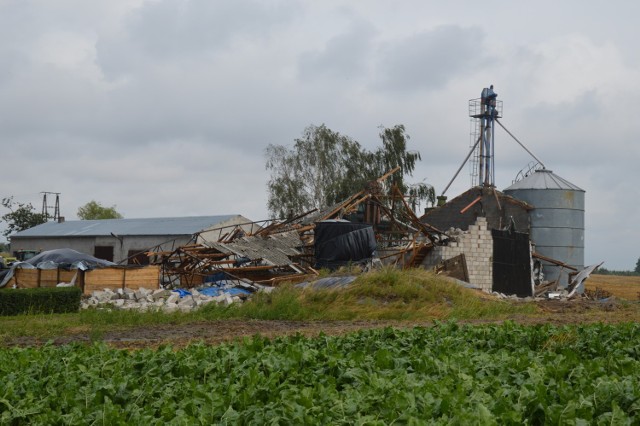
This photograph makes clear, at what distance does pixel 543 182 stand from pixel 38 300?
94.1 ft

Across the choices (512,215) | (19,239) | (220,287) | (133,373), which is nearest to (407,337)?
(133,373)

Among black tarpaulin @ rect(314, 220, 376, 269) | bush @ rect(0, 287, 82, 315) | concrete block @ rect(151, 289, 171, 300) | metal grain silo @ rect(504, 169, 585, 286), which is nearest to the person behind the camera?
bush @ rect(0, 287, 82, 315)

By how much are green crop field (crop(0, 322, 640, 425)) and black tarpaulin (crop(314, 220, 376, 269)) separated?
20.8 meters

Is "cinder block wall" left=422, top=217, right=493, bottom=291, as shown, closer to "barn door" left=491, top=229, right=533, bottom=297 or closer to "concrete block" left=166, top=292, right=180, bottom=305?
"barn door" left=491, top=229, right=533, bottom=297

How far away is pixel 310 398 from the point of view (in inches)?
245

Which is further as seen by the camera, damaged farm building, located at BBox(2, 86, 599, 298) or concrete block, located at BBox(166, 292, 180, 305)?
damaged farm building, located at BBox(2, 86, 599, 298)

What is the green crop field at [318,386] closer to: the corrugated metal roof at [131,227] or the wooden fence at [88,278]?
the wooden fence at [88,278]

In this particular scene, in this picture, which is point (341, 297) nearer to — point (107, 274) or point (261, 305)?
point (261, 305)

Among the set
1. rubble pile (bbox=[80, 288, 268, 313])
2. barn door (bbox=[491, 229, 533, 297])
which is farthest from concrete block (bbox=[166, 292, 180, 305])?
barn door (bbox=[491, 229, 533, 297])

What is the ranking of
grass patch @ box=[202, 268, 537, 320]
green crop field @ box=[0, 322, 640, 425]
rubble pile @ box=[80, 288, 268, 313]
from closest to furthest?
green crop field @ box=[0, 322, 640, 425] < grass patch @ box=[202, 268, 537, 320] < rubble pile @ box=[80, 288, 268, 313]

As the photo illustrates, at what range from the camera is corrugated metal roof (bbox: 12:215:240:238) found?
45.9 m

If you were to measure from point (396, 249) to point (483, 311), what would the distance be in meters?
12.9

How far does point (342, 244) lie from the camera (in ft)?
103

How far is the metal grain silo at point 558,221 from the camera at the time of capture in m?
41.1
